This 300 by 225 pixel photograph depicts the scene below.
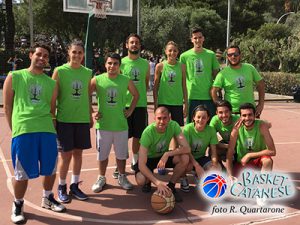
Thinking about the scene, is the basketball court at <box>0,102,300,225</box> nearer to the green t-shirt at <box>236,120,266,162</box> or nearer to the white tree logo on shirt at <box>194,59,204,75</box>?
the green t-shirt at <box>236,120,266,162</box>

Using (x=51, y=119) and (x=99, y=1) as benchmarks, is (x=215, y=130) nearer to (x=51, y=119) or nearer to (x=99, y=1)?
(x=51, y=119)

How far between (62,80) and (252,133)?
8.51 ft

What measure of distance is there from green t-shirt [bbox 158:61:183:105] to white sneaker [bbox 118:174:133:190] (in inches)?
52.3

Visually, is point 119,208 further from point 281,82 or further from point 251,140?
point 281,82

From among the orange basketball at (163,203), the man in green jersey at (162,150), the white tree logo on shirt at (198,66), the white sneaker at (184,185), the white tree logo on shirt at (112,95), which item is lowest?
the white sneaker at (184,185)

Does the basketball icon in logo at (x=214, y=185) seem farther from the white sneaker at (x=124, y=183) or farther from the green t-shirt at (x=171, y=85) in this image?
the green t-shirt at (x=171, y=85)

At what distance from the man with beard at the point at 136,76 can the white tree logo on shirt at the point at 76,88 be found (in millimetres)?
1159

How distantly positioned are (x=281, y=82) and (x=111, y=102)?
1724cm

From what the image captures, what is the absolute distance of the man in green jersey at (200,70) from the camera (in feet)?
20.6

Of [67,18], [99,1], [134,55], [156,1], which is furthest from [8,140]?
[156,1]

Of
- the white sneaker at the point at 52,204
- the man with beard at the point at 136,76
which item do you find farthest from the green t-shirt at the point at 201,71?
the white sneaker at the point at 52,204

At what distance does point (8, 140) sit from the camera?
30.6ft

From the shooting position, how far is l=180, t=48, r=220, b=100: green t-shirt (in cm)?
629

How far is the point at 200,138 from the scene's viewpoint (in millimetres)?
5680
